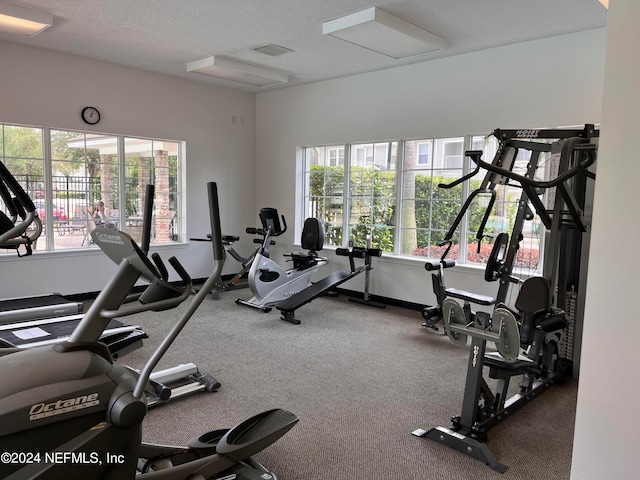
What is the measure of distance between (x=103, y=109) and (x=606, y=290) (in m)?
5.91

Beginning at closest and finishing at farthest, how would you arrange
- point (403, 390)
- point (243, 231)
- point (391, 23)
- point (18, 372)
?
point (18, 372) < point (403, 390) < point (391, 23) < point (243, 231)

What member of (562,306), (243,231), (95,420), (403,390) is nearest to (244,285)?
(243,231)

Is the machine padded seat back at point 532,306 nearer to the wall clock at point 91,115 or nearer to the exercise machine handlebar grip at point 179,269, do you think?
the exercise machine handlebar grip at point 179,269

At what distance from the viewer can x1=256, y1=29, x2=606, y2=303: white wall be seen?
14.7 ft

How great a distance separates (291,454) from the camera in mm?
2559

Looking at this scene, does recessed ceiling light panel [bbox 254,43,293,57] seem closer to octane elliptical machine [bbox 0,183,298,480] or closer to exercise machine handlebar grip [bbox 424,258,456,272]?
exercise machine handlebar grip [bbox 424,258,456,272]

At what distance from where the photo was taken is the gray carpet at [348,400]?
2.51 m

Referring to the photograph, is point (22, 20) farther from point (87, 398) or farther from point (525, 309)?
point (525, 309)

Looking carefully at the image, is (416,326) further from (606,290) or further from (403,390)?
(606,290)

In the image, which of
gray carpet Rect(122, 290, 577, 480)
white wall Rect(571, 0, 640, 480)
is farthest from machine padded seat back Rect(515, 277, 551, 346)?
white wall Rect(571, 0, 640, 480)

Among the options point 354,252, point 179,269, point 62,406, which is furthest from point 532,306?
point 354,252

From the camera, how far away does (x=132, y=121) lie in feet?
20.2

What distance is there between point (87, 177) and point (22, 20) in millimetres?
2146

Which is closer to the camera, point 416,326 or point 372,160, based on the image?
point 416,326
